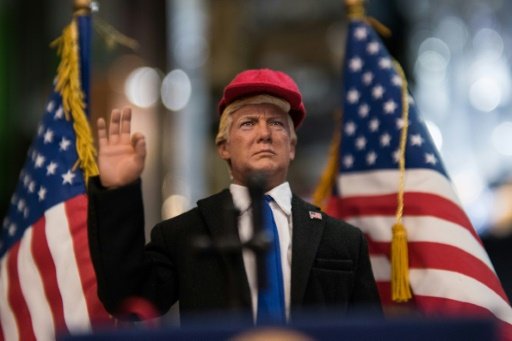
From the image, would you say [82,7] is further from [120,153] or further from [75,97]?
[120,153]

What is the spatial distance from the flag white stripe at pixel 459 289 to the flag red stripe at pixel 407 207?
0.18 metres

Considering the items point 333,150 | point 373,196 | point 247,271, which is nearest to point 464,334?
point 247,271

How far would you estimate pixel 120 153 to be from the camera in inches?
87.4

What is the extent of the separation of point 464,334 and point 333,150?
1.76 meters

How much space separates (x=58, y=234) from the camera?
290 cm

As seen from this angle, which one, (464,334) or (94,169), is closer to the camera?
(464,334)

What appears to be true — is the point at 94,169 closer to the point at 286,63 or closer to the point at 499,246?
the point at 499,246

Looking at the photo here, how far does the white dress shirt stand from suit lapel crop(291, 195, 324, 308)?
21 millimetres

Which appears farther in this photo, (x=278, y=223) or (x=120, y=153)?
(x=278, y=223)

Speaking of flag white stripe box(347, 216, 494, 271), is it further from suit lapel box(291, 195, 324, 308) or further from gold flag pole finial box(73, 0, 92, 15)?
gold flag pole finial box(73, 0, 92, 15)

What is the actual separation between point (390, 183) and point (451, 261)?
Result: 0.36 metres

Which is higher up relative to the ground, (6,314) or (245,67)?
(245,67)

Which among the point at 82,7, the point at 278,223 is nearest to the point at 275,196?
the point at 278,223

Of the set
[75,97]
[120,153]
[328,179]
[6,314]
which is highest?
[75,97]
